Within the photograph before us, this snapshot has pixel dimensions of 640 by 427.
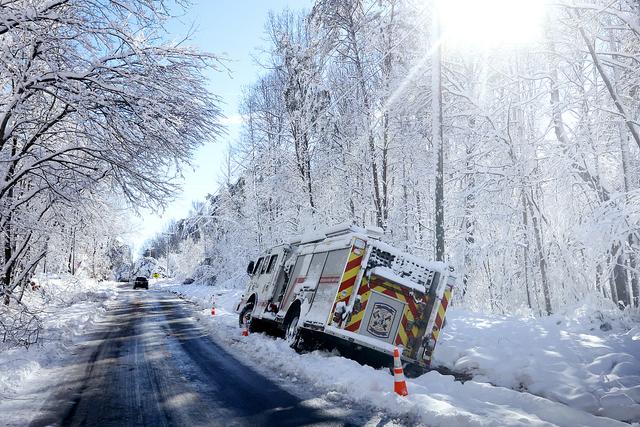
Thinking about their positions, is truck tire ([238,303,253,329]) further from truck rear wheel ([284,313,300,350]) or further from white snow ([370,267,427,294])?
white snow ([370,267,427,294])

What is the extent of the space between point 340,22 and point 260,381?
15014 mm

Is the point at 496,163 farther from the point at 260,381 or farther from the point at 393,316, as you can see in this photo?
the point at 260,381

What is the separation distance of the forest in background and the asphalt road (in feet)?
19.1

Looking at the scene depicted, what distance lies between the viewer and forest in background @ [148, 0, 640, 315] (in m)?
10.7

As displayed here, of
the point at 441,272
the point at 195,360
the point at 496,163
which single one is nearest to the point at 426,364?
the point at 441,272

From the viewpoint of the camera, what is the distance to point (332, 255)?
960cm

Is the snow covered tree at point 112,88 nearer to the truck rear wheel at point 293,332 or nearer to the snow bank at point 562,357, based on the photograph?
the truck rear wheel at point 293,332

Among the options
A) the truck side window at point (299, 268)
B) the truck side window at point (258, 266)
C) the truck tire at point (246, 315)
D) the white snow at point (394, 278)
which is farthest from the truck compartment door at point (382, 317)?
the truck side window at point (258, 266)

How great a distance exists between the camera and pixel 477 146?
1487 cm

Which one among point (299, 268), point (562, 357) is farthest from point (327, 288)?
point (562, 357)

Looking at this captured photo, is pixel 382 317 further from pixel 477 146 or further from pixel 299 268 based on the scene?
pixel 477 146

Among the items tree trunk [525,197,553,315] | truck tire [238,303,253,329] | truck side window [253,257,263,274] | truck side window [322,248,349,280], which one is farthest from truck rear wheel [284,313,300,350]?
tree trunk [525,197,553,315]

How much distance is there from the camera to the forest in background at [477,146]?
10.7 meters

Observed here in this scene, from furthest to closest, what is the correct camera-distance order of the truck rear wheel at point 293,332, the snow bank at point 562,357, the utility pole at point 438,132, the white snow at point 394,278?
the utility pole at point 438,132 → the truck rear wheel at point 293,332 → the white snow at point 394,278 → the snow bank at point 562,357
